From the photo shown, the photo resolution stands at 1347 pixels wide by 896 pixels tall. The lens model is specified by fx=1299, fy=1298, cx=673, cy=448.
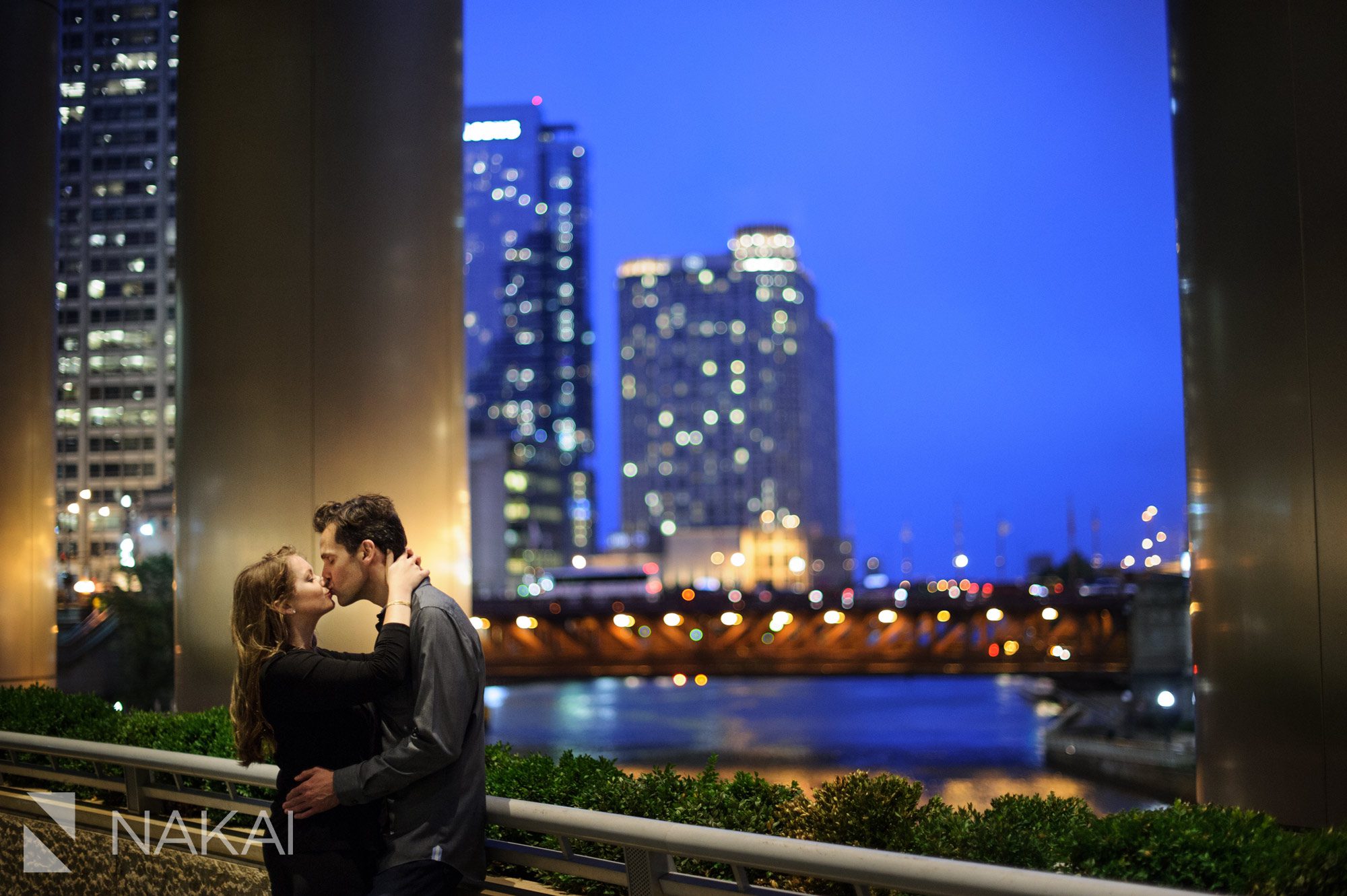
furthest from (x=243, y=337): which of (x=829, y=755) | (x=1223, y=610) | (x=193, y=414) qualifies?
(x=829, y=755)

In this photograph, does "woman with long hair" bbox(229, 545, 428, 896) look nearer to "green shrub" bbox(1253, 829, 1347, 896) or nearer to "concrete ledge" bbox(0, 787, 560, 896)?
Answer: "concrete ledge" bbox(0, 787, 560, 896)

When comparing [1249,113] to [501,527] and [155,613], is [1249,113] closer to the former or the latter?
[155,613]

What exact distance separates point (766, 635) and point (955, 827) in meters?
35.5

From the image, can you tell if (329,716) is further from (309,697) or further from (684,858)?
(684,858)

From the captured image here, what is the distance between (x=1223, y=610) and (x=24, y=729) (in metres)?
9.01

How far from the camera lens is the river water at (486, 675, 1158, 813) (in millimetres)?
53469

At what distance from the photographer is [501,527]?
166 m

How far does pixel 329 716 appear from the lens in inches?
187

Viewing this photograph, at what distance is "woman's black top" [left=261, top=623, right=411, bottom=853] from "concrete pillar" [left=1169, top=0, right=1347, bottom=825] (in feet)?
21.8

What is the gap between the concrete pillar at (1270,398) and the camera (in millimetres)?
8672

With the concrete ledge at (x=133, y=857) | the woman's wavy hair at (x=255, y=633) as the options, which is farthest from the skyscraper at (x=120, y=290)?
the woman's wavy hair at (x=255, y=633)

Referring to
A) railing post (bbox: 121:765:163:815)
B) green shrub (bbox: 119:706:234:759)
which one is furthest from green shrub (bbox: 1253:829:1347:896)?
railing post (bbox: 121:765:163:815)

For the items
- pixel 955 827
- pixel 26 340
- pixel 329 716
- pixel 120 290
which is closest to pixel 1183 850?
pixel 955 827

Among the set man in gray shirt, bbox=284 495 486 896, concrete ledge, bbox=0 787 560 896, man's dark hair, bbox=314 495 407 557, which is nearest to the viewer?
man in gray shirt, bbox=284 495 486 896
